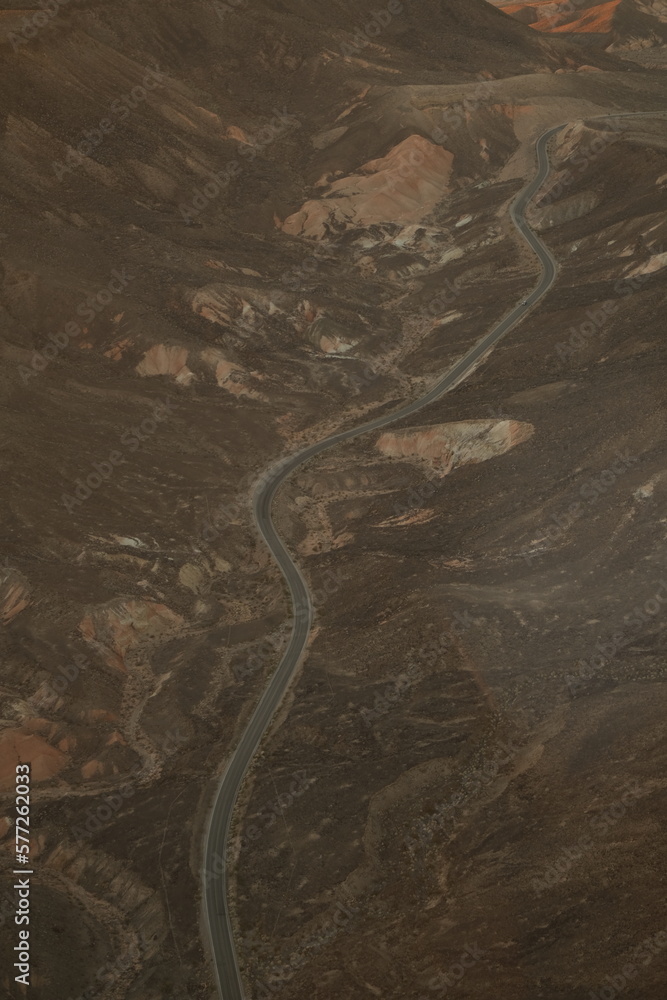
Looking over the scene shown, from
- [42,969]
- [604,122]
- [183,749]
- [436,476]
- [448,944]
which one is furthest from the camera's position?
[604,122]

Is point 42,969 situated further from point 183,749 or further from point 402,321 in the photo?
point 402,321

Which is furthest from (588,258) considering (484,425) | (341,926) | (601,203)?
(341,926)

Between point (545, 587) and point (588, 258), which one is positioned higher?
point (588, 258)

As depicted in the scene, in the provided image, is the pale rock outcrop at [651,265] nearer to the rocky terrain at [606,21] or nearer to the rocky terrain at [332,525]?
the rocky terrain at [332,525]

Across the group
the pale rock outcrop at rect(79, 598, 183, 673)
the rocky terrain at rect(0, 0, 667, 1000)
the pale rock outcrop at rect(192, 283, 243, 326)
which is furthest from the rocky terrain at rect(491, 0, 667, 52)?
the pale rock outcrop at rect(79, 598, 183, 673)

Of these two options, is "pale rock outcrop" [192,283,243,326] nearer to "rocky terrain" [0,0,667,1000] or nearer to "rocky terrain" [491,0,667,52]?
"rocky terrain" [0,0,667,1000]

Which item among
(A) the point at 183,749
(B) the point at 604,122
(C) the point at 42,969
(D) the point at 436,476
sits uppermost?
(B) the point at 604,122

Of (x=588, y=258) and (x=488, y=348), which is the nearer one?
(x=488, y=348)
